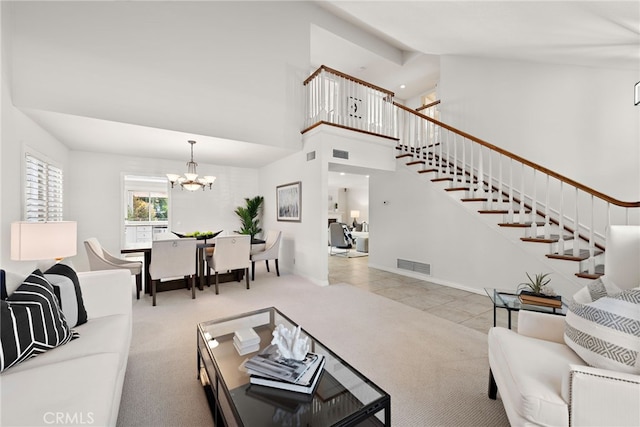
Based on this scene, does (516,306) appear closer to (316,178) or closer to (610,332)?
(610,332)

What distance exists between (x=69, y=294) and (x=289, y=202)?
3767 mm

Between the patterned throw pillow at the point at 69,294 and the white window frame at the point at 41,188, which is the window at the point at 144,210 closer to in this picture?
the white window frame at the point at 41,188

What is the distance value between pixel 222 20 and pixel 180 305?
4203 millimetres

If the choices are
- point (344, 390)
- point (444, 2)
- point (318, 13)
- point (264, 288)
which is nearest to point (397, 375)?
point (344, 390)

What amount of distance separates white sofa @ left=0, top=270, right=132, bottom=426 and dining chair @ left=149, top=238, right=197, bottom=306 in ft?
5.88

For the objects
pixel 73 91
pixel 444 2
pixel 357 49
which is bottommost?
pixel 73 91

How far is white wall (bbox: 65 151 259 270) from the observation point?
189 inches

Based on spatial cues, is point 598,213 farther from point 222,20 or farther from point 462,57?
point 222,20

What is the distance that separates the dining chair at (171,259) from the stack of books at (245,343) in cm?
233

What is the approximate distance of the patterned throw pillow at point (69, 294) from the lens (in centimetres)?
165

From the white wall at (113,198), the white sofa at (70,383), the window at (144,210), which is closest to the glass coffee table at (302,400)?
the white sofa at (70,383)

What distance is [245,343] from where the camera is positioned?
5.26 feet

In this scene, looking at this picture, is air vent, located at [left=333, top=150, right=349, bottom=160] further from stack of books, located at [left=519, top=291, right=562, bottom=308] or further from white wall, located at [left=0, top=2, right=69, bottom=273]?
white wall, located at [left=0, top=2, right=69, bottom=273]

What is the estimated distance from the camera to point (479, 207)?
3986 millimetres
